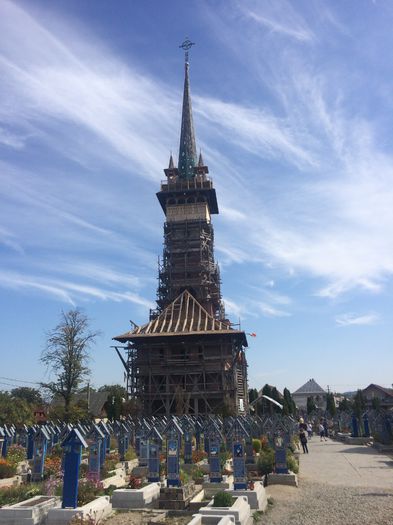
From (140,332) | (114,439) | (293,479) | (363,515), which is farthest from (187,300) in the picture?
(363,515)

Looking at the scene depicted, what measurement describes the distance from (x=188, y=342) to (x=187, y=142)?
34.3 metres

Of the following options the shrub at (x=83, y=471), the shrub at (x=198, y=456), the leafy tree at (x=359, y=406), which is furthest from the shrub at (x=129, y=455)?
the leafy tree at (x=359, y=406)

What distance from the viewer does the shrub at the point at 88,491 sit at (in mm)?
10862

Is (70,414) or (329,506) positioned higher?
(70,414)

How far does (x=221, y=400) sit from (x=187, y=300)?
11.5m

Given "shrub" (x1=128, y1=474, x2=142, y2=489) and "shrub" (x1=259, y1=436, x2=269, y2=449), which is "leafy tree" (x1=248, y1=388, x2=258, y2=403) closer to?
"shrub" (x1=259, y1=436, x2=269, y2=449)

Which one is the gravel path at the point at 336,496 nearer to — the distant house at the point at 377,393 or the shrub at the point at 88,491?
the shrub at the point at 88,491

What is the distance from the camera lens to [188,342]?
42875 millimetres

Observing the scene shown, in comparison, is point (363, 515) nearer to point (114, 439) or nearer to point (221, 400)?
point (114, 439)

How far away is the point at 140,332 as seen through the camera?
4319 centimetres

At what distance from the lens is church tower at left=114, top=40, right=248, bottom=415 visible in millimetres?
41219

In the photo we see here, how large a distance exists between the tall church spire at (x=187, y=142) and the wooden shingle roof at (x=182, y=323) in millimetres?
22352

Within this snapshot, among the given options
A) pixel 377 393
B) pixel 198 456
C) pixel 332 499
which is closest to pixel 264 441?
pixel 198 456

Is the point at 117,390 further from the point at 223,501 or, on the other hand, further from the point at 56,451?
the point at 223,501
